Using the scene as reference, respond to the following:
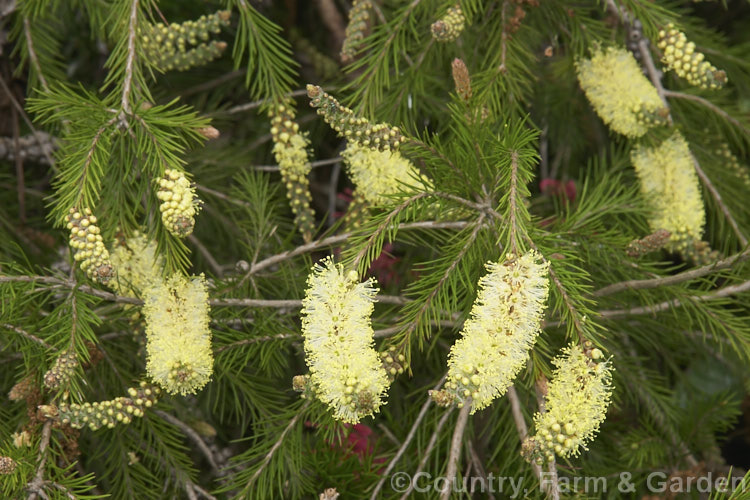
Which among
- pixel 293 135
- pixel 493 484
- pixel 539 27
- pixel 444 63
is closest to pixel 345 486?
pixel 493 484

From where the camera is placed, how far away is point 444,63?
163 centimetres

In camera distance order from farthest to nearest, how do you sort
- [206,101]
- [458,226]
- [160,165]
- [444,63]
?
[206,101]
[444,63]
[458,226]
[160,165]

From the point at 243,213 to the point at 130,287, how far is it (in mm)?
488

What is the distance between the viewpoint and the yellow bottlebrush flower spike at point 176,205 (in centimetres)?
99

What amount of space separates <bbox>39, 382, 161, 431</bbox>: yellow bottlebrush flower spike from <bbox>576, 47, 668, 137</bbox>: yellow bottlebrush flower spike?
42.8 inches

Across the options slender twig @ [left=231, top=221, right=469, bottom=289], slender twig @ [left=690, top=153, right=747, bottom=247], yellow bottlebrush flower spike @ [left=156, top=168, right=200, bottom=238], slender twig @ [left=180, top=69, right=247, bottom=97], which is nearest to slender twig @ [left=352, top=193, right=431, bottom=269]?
slender twig @ [left=231, top=221, right=469, bottom=289]

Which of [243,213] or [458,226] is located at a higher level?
[458,226]

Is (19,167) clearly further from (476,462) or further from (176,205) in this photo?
(476,462)

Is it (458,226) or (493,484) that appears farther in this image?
(493,484)

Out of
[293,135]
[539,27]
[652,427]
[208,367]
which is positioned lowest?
[652,427]

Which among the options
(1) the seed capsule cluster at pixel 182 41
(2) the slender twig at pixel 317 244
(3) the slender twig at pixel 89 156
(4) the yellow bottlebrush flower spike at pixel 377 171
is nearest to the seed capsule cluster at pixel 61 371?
(3) the slender twig at pixel 89 156

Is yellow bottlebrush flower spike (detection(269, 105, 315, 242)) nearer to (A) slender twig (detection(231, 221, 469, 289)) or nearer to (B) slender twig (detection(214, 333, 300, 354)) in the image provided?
(A) slender twig (detection(231, 221, 469, 289))

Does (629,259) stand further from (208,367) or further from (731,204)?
(208,367)

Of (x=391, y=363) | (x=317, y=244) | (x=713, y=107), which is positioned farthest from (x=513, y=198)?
(x=713, y=107)
